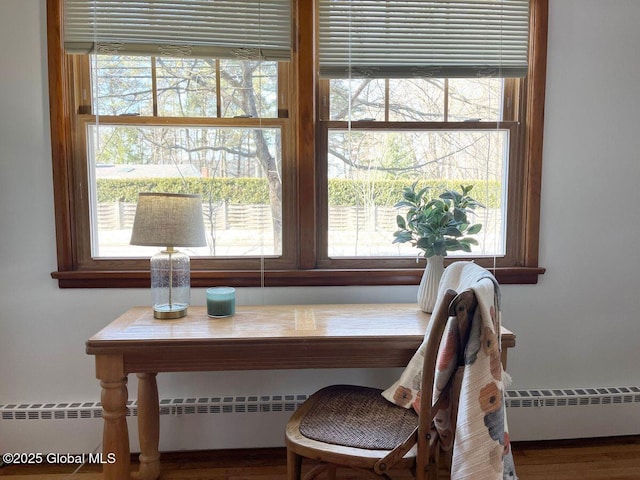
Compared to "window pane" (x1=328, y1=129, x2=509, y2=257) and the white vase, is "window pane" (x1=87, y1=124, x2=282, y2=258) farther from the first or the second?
the white vase

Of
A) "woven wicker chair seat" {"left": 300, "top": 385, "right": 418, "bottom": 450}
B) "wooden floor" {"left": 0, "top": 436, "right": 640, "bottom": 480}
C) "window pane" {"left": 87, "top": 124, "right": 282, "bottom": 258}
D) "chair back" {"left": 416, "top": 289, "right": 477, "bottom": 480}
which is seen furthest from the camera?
"window pane" {"left": 87, "top": 124, "right": 282, "bottom": 258}

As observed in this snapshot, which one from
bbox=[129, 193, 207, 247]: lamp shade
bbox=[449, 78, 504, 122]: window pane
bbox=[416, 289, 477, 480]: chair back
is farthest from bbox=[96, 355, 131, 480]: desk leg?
bbox=[449, 78, 504, 122]: window pane

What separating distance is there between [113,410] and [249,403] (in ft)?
2.22

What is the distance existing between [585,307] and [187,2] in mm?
2309

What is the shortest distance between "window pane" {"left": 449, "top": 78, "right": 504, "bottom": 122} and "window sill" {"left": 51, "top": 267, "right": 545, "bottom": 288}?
731 mm

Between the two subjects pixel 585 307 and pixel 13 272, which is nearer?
pixel 13 272

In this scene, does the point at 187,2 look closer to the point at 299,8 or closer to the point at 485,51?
the point at 299,8

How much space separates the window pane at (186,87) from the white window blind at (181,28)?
0.20 ft

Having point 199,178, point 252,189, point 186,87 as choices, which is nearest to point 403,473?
point 252,189

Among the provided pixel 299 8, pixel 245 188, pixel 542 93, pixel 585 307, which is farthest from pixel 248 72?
pixel 585 307

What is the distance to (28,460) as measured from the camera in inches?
73.8

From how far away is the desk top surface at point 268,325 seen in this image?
140 cm

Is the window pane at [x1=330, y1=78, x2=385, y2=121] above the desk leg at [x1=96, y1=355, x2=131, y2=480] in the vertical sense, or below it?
above

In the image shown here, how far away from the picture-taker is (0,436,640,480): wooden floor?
5.93 feet
